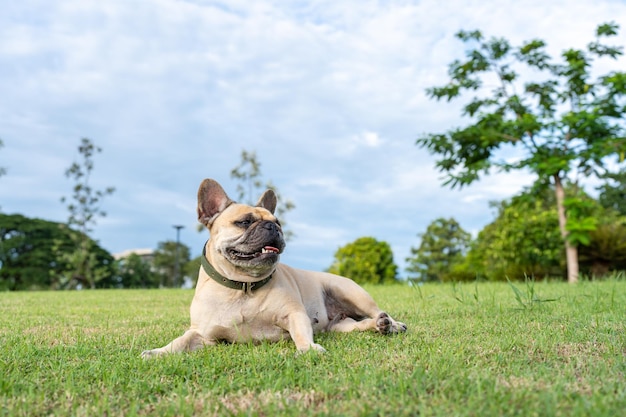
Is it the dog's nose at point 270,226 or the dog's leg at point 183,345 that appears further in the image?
the dog's nose at point 270,226

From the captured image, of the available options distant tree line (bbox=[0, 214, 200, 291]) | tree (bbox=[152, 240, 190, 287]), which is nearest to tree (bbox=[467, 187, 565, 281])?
distant tree line (bbox=[0, 214, 200, 291])

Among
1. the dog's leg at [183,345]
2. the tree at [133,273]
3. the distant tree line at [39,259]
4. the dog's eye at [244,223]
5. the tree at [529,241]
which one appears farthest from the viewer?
the tree at [133,273]

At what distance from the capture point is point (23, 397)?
2.54 m

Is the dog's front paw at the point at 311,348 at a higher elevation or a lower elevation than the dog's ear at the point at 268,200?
lower

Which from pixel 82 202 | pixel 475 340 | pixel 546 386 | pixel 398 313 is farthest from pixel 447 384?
pixel 82 202

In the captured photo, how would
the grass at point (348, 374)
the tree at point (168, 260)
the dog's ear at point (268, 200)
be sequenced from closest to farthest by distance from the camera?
the grass at point (348, 374) < the dog's ear at point (268, 200) < the tree at point (168, 260)

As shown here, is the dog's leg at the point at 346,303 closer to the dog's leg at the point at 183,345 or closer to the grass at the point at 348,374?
the grass at the point at 348,374

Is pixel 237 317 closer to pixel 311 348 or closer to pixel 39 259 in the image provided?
pixel 311 348

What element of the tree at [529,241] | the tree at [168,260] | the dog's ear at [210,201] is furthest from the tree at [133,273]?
the dog's ear at [210,201]

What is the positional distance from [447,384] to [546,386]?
444mm

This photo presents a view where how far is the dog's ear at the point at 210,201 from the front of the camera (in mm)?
4020

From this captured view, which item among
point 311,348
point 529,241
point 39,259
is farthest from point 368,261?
point 311,348

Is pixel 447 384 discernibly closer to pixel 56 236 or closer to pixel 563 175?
pixel 563 175

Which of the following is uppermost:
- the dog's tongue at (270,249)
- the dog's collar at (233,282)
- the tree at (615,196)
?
the tree at (615,196)
